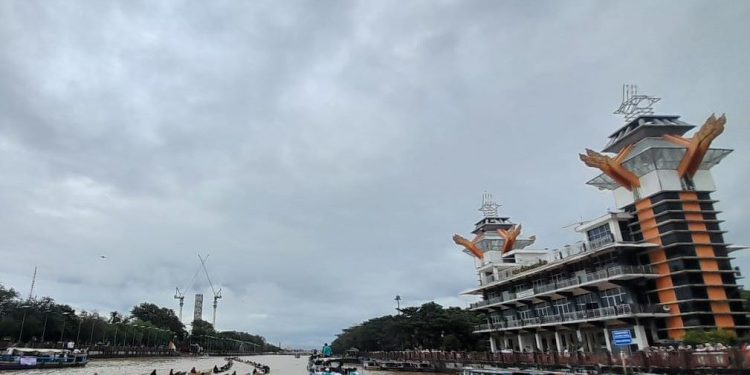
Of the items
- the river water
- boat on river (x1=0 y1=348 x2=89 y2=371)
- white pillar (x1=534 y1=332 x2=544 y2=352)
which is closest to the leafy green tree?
the river water

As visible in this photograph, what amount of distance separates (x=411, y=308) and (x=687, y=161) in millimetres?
53542

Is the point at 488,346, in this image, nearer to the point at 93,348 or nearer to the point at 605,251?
the point at 605,251

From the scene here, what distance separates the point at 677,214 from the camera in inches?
1843

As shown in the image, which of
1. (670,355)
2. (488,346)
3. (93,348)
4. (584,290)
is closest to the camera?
(670,355)

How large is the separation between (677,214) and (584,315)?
1452 cm

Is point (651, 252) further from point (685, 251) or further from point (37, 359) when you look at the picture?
point (37, 359)

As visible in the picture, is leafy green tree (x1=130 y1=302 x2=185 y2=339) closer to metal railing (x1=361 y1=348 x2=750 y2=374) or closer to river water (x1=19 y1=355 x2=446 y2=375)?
river water (x1=19 y1=355 x2=446 y2=375)

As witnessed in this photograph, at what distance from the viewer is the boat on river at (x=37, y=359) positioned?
192 ft

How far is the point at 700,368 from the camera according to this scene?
30562mm

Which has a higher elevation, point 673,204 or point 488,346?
point 673,204

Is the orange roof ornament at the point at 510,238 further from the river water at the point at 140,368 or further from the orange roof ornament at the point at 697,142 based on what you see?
the orange roof ornament at the point at 697,142

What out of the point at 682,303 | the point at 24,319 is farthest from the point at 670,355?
the point at 24,319

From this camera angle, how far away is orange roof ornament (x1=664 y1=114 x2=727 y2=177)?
44.6 m

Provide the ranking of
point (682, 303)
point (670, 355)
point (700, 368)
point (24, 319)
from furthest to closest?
point (24, 319), point (682, 303), point (670, 355), point (700, 368)
